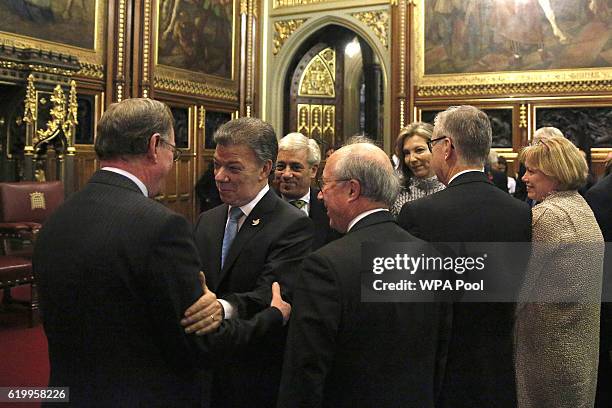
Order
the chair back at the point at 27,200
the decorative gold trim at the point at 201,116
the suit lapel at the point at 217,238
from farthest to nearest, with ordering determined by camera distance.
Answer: the decorative gold trim at the point at 201,116
the chair back at the point at 27,200
the suit lapel at the point at 217,238

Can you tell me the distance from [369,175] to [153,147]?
0.75 m

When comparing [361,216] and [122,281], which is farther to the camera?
[361,216]

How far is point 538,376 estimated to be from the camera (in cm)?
294

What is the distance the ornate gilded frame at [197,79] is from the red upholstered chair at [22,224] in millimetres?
4000

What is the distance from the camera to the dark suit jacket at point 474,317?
254 centimetres

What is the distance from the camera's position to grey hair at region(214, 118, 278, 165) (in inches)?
103

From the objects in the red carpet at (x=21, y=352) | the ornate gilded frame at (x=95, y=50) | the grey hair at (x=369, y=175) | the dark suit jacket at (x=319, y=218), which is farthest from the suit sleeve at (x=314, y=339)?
the ornate gilded frame at (x=95, y=50)

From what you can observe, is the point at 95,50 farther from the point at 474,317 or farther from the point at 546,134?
the point at 474,317

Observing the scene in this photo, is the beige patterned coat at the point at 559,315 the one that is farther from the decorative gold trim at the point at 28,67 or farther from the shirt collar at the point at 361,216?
the decorative gold trim at the point at 28,67

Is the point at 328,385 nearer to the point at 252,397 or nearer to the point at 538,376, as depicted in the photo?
the point at 252,397

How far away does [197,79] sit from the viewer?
492 inches

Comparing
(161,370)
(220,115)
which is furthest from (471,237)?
(220,115)

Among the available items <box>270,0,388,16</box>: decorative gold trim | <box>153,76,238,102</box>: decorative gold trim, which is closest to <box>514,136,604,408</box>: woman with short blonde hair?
<box>153,76,238,102</box>: decorative gold trim

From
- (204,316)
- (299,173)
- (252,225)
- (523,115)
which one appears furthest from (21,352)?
(523,115)
